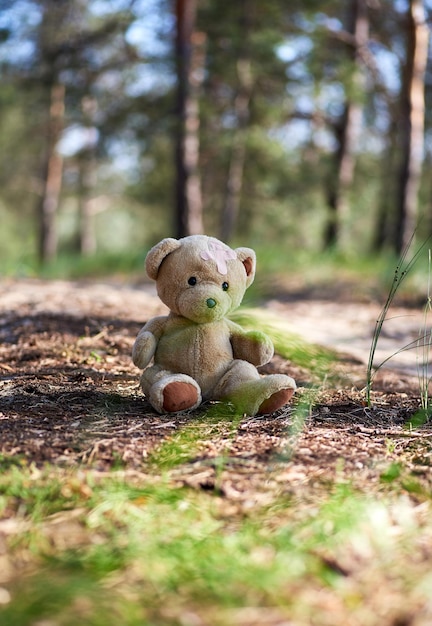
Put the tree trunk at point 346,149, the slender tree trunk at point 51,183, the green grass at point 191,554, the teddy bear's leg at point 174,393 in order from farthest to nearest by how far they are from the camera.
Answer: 1. the slender tree trunk at point 51,183
2. the tree trunk at point 346,149
3. the teddy bear's leg at point 174,393
4. the green grass at point 191,554

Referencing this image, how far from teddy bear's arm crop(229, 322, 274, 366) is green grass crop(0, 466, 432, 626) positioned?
3.38 feet

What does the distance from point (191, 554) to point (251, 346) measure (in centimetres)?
144

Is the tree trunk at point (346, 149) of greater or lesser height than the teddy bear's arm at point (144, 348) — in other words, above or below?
above

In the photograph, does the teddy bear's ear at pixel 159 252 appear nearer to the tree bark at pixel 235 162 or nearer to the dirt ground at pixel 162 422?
Result: the dirt ground at pixel 162 422

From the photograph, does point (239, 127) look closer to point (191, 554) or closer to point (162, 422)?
point (162, 422)

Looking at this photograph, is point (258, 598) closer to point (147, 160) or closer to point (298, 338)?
point (298, 338)

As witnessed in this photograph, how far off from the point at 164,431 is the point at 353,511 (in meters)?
0.86

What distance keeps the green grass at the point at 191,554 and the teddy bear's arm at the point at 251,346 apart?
103 cm

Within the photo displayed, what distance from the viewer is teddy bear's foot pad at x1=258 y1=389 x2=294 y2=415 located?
2.66 metres

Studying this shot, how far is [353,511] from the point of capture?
1783 millimetres

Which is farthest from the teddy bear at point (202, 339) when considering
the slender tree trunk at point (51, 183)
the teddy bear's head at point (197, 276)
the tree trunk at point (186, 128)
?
the slender tree trunk at point (51, 183)

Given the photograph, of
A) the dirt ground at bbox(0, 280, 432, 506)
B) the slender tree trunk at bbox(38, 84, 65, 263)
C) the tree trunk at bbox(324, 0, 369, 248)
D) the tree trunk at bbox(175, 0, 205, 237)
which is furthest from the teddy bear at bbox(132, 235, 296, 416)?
the slender tree trunk at bbox(38, 84, 65, 263)

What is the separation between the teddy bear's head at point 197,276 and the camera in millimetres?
2750

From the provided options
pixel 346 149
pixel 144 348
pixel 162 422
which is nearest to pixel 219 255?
pixel 144 348
